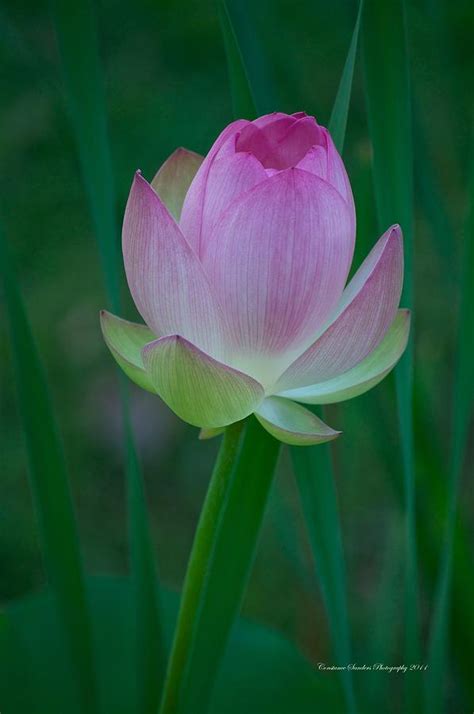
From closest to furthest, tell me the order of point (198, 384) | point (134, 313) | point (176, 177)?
point (198, 384)
point (176, 177)
point (134, 313)

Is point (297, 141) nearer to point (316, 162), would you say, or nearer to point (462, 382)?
point (316, 162)

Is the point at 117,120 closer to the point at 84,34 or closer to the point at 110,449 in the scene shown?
the point at 110,449

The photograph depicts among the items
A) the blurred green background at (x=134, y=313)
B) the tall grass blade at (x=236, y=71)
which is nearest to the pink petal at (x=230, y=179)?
the tall grass blade at (x=236, y=71)

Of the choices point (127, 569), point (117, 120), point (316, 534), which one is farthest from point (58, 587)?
point (117, 120)

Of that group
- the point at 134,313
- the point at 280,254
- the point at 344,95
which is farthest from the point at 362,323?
the point at 134,313

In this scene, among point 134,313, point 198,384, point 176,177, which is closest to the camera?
point 198,384

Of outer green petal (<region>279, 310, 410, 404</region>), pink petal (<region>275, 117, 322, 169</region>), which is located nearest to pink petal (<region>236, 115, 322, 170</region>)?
pink petal (<region>275, 117, 322, 169</region>)
